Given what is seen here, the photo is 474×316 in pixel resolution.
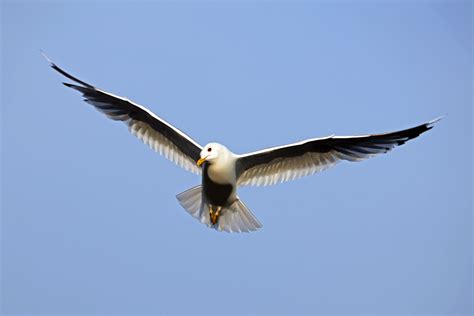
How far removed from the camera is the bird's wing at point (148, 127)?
28.0 ft

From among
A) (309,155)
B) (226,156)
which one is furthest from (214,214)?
(309,155)

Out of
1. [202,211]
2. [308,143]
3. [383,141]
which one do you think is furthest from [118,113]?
[383,141]

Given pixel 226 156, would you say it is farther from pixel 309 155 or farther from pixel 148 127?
pixel 148 127

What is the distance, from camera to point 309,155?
329 inches

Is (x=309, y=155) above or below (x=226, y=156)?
above

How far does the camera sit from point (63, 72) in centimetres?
826

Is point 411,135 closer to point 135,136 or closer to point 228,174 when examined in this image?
point 228,174

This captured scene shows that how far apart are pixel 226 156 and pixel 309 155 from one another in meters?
0.89

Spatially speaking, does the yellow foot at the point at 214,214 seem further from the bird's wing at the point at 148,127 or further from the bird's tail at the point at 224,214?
the bird's wing at the point at 148,127

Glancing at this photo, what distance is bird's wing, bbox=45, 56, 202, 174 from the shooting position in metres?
8.52

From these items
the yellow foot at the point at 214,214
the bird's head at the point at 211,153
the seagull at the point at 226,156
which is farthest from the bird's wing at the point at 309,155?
the yellow foot at the point at 214,214

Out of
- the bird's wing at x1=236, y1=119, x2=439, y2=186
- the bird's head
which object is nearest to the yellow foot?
the bird's wing at x1=236, y1=119, x2=439, y2=186

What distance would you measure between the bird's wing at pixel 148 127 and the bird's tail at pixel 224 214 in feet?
1.27

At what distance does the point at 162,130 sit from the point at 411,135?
2.58 m
